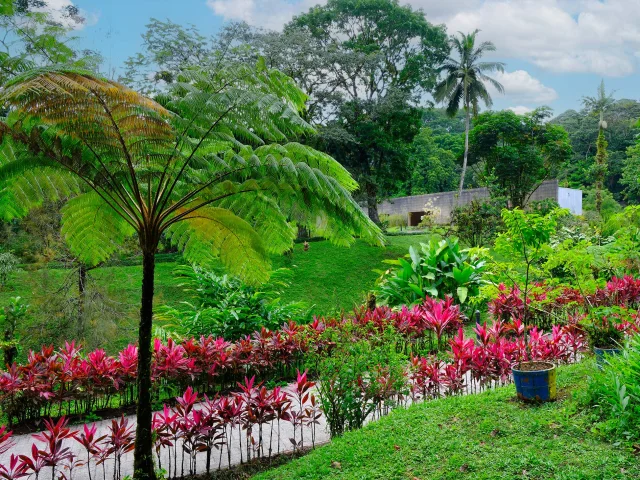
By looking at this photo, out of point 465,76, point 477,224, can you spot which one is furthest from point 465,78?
point 477,224

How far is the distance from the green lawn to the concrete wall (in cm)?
578

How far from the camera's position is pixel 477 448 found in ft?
11.1

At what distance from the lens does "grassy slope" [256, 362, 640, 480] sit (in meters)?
3.02

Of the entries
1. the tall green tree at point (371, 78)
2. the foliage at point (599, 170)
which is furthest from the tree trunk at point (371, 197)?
the foliage at point (599, 170)

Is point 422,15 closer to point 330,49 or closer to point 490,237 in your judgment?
point 330,49

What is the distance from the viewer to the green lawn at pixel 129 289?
23.9 feet

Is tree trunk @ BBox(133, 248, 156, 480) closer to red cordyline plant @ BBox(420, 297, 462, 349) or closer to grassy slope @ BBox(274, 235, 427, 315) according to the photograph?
red cordyline plant @ BBox(420, 297, 462, 349)

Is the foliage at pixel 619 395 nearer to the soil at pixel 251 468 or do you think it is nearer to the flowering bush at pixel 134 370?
the flowering bush at pixel 134 370

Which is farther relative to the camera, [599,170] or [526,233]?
[599,170]

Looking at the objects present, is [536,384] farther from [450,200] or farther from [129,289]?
[450,200]

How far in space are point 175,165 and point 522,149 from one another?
22.4 metres

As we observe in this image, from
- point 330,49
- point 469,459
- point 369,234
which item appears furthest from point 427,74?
point 469,459

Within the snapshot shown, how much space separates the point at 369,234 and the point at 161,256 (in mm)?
10694

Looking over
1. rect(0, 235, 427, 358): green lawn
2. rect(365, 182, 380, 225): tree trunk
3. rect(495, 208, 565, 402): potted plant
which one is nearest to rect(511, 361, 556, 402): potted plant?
rect(495, 208, 565, 402): potted plant
